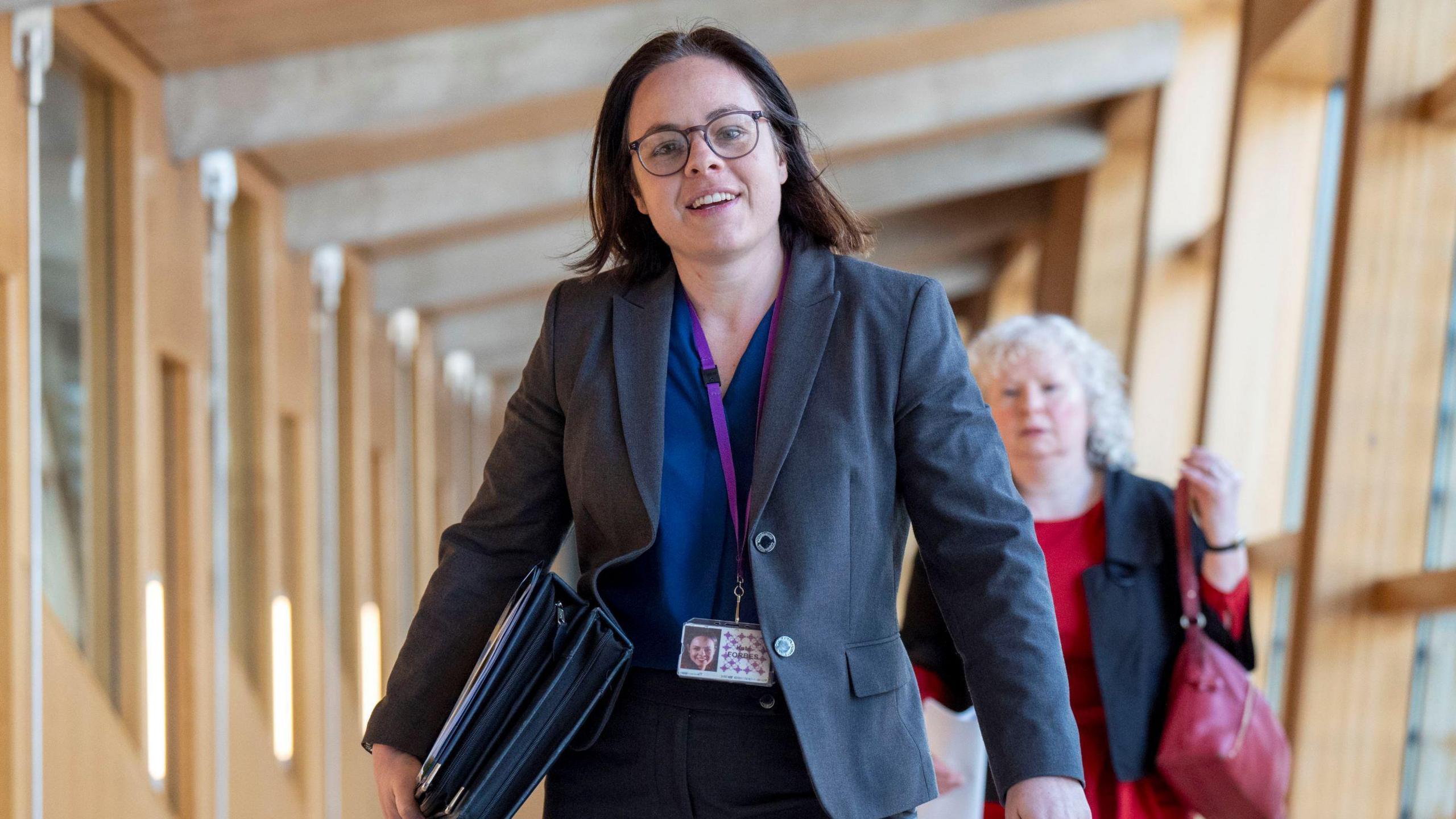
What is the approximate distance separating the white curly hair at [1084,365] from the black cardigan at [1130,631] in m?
0.20

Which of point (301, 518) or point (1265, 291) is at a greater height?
point (1265, 291)

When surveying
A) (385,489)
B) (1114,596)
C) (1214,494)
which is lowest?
(385,489)

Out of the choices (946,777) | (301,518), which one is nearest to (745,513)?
(946,777)

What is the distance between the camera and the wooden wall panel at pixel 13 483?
17.9ft

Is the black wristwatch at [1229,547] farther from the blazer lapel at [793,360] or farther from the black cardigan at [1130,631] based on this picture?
the blazer lapel at [793,360]

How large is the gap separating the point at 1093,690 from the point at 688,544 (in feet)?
5.30

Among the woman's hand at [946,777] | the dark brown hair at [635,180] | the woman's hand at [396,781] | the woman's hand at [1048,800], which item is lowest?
the woman's hand at [946,777]

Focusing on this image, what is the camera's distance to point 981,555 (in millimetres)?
1814

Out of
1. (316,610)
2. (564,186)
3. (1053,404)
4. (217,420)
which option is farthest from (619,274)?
(316,610)

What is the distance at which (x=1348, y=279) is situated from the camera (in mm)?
4574

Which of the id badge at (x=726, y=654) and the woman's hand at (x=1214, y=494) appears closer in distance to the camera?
the id badge at (x=726, y=654)

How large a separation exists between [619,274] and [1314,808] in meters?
3.52

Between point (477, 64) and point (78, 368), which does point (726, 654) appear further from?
point (477, 64)

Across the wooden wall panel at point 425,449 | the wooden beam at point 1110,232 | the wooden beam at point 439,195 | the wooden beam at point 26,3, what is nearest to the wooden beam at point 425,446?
the wooden wall panel at point 425,449
